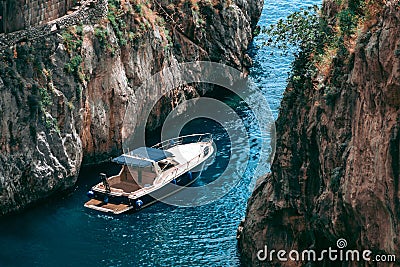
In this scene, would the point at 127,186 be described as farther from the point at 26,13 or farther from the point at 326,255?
the point at 326,255

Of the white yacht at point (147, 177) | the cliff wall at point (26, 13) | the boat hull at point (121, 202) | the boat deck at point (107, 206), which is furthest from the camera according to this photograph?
the white yacht at point (147, 177)

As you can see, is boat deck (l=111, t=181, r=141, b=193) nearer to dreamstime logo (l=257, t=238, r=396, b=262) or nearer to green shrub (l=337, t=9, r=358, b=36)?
dreamstime logo (l=257, t=238, r=396, b=262)

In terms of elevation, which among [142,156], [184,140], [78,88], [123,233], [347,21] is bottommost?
[123,233]

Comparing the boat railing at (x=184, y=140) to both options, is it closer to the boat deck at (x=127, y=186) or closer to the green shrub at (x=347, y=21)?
the boat deck at (x=127, y=186)

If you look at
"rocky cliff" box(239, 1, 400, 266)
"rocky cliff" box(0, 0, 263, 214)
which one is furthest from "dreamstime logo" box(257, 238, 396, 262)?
"rocky cliff" box(0, 0, 263, 214)

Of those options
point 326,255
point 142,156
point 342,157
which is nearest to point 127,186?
point 142,156

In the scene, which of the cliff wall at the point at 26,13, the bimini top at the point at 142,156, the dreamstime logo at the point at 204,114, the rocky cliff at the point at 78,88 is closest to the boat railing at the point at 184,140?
the dreamstime logo at the point at 204,114

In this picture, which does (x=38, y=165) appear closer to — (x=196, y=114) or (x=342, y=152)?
(x=196, y=114)
